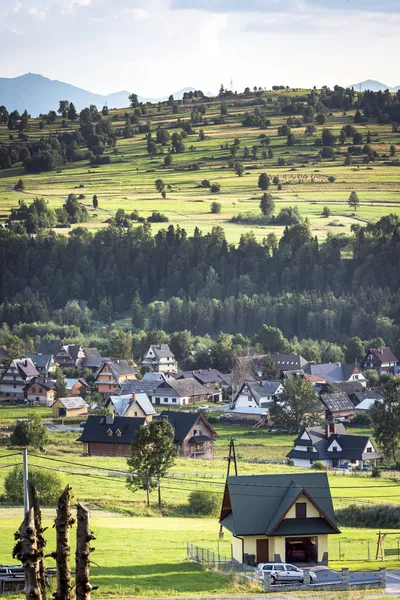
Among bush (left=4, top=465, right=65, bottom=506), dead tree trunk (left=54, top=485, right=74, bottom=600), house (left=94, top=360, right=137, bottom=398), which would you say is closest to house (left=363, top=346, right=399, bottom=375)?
house (left=94, top=360, right=137, bottom=398)

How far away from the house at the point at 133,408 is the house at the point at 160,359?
29003 millimetres

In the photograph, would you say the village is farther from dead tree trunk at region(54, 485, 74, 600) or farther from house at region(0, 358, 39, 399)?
dead tree trunk at region(54, 485, 74, 600)

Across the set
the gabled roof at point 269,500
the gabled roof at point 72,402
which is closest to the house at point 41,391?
the gabled roof at point 72,402

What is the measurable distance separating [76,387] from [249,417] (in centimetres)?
2133

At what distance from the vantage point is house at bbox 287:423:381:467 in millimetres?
71906

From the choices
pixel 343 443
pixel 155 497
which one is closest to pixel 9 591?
pixel 155 497

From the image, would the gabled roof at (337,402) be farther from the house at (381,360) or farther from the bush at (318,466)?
the bush at (318,466)

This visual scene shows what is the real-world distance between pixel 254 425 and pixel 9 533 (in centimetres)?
5052

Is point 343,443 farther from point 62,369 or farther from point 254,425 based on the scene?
point 62,369

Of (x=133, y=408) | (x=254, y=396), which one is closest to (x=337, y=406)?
(x=254, y=396)

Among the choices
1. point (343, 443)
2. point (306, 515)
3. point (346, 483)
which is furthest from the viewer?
point (343, 443)

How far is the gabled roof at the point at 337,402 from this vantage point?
9244cm

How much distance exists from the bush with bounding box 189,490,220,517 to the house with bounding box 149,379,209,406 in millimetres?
49437

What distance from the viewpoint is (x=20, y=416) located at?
90.1 metres
